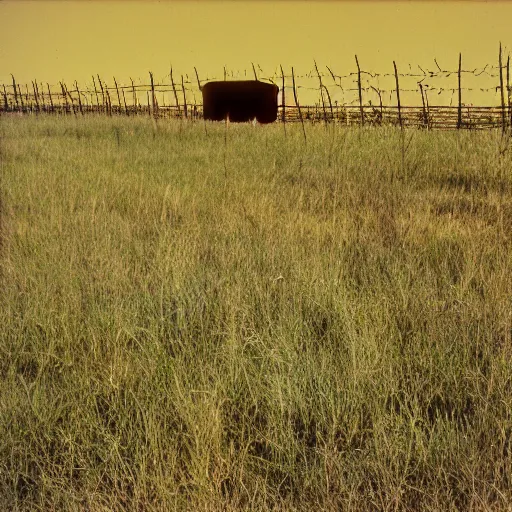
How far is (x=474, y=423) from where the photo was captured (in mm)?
1515

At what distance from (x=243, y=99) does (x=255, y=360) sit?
1427 cm

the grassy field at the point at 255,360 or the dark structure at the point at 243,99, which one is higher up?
the dark structure at the point at 243,99

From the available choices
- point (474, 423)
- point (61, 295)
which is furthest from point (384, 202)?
point (474, 423)

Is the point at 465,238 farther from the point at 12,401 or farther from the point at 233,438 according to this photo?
the point at 12,401

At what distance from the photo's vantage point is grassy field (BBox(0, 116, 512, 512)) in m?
1.38

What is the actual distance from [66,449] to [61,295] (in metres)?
1.18

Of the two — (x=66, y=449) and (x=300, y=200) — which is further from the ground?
(x=300, y=200)

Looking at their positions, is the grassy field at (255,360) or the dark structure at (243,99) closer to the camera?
the grassy field at (255,360)

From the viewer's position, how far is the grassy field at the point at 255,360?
4.53 feet

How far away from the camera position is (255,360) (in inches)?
77.0

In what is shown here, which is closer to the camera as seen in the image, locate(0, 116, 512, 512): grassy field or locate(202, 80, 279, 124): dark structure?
locate(0, 116, 512, 512): grassy field

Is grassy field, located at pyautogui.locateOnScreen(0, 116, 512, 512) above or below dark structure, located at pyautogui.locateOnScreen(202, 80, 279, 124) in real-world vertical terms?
below

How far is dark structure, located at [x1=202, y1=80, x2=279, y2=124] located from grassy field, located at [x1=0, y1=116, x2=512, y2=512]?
453 inches

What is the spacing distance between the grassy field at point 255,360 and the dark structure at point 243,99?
37.7ft
